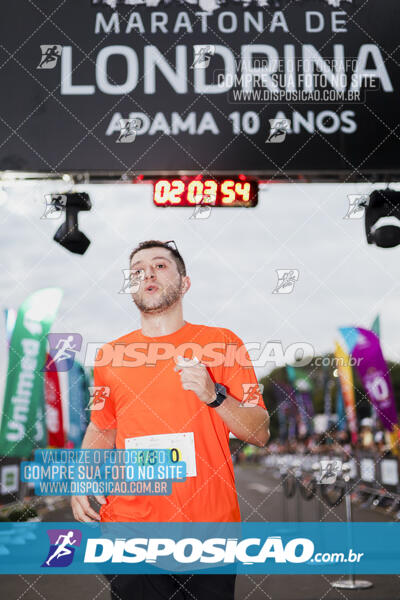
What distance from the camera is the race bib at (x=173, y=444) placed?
12.2ft

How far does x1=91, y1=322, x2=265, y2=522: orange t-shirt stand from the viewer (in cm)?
354

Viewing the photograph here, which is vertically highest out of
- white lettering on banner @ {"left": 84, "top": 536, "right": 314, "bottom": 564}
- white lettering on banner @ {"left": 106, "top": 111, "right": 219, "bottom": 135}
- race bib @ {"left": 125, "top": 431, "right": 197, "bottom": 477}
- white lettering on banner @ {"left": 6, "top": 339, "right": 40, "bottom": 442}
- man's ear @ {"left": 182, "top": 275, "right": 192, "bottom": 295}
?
white lettering on banner @ {"left": 106, "top": 111, "right": 219, "bottom": 135}

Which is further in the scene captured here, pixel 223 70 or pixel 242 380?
pixel 223 70

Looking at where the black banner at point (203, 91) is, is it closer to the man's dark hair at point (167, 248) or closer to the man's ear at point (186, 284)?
the man's dark hair at point (167, 248)

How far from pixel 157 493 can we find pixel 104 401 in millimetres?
588

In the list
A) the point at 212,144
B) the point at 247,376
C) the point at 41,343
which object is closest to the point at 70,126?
the point at 212,144

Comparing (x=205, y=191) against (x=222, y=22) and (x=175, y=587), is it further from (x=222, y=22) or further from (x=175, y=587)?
(x=175, y=587)

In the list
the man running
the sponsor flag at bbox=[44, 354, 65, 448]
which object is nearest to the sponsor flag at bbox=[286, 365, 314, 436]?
the sponsor flag at bbox=[44, 354, 65, 448]

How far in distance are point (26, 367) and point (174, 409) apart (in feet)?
14.7

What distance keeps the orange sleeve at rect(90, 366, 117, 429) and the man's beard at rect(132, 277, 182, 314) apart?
20.1 inches

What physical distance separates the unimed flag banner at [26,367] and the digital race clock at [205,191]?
10.6ft

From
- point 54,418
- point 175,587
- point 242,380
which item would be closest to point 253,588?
point 175,587

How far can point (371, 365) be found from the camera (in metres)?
7.26

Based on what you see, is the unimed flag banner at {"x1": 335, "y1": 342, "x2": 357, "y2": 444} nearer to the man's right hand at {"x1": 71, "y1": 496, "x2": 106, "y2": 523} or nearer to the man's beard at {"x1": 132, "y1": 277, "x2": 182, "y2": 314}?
the man's beard at {"x1": 132, "y1": 277, "x2": 182, "y2": 314}
